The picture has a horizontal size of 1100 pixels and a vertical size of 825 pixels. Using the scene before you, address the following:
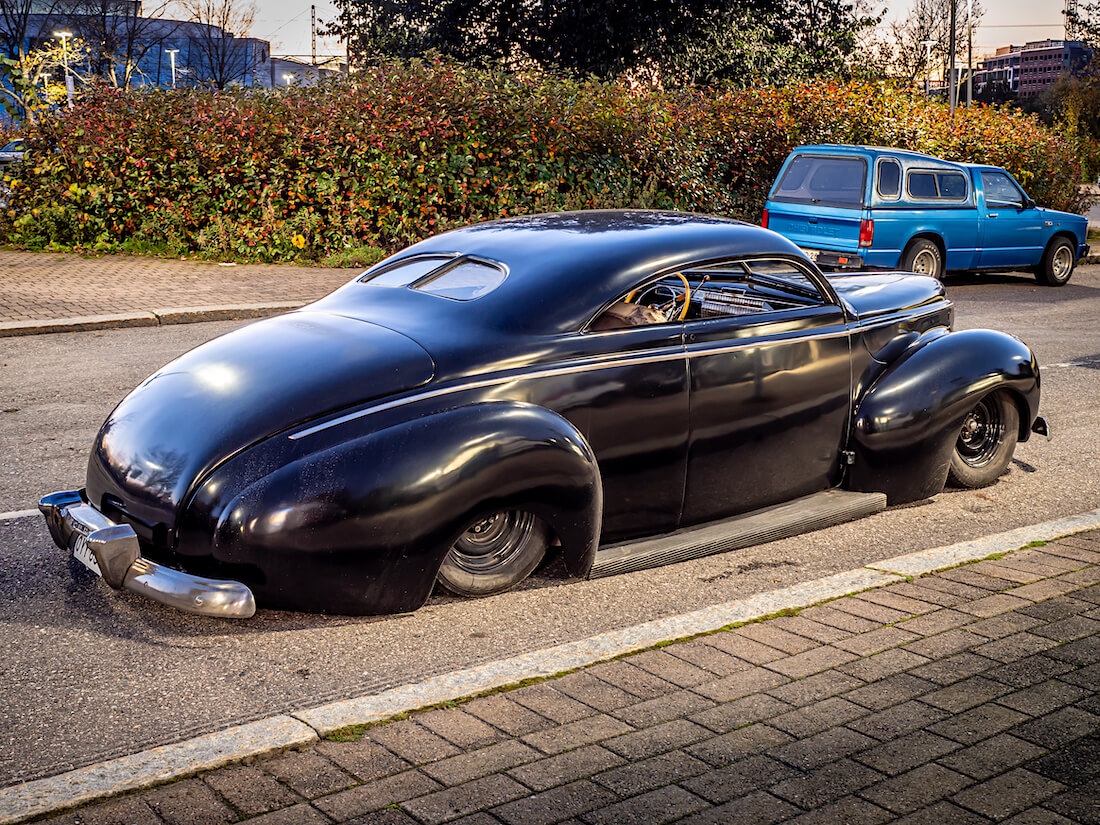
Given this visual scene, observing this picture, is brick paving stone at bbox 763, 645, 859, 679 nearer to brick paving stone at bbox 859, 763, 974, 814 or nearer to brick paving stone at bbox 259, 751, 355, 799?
brick paving stone at bbox 859, 763, 974, 814

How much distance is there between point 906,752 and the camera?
130 inches

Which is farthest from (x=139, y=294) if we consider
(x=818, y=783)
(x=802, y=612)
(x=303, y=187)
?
(x=818, y=783)

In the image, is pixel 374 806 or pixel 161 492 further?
pixel 161 492

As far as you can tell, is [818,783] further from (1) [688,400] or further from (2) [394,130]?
(2) [394,130]

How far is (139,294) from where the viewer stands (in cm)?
1288

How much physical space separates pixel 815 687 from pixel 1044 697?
2.38 feet

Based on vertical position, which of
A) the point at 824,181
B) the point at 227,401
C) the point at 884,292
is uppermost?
the point at 824,181

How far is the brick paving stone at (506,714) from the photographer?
3.43 m

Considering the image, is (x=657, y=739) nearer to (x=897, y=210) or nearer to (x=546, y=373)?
(x=546, y=373)

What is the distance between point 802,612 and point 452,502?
4.72ft

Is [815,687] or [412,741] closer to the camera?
[412,741]

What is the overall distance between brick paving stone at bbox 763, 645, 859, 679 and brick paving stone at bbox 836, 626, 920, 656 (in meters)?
0.05

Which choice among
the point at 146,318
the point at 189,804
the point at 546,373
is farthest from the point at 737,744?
the point at 146,318

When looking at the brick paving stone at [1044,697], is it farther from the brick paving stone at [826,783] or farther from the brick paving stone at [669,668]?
the brick paving stone at [669,668]
